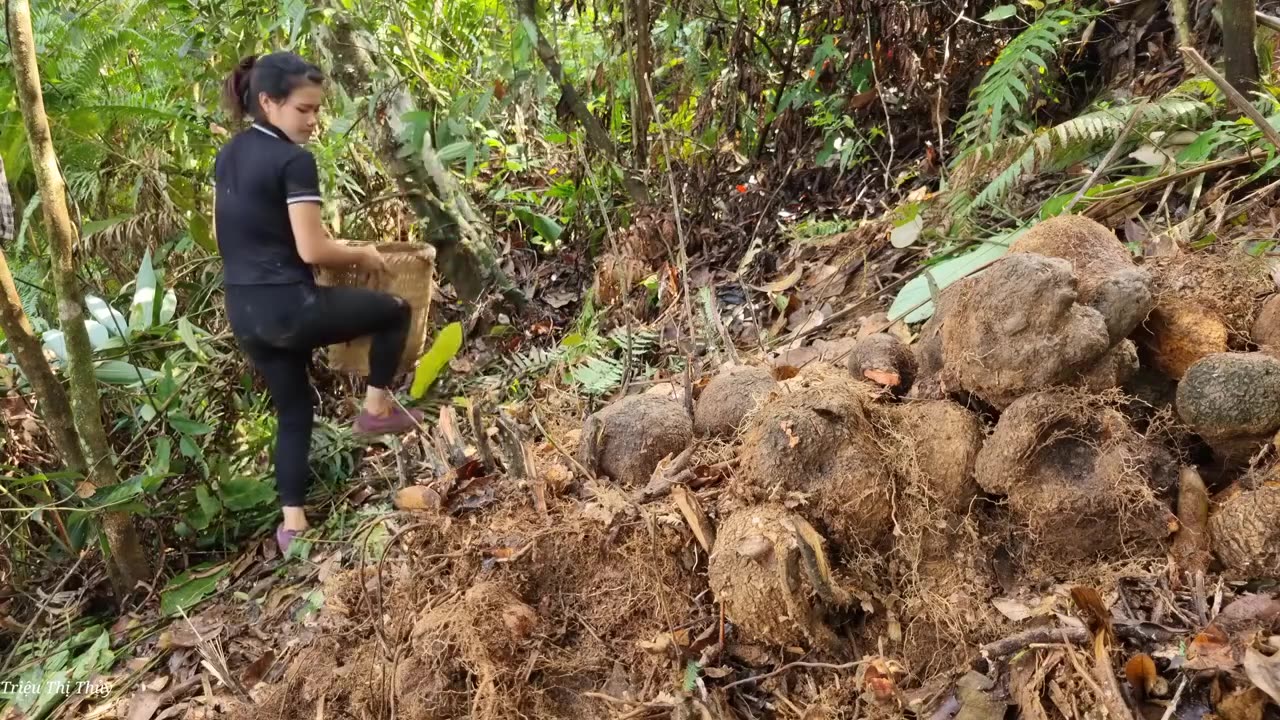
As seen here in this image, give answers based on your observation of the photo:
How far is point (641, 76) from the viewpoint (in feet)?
14.4

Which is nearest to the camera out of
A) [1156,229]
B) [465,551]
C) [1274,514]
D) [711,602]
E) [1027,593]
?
[1274,514]

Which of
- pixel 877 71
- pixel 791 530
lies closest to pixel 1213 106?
pixel 877 71

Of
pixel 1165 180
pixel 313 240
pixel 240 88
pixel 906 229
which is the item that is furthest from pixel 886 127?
pixel 240 88

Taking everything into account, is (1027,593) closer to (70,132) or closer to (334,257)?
(334,257)

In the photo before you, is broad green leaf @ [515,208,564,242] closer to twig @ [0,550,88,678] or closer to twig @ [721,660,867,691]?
twig @ [0,550,88,678]

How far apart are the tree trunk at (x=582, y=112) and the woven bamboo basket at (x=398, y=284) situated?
127cm

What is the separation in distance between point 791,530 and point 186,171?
12.6 ft

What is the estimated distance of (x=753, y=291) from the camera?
387 cm

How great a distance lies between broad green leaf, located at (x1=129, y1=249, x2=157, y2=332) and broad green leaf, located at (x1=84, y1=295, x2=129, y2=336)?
0.18 feet

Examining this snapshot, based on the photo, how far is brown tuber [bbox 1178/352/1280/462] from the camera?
1.63 m

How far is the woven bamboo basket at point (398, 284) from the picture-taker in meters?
3.31

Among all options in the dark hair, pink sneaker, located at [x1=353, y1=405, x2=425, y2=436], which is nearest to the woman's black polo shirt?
the dark hair

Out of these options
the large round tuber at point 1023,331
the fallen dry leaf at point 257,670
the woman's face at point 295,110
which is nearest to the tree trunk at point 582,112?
the woman's face at point 295,110

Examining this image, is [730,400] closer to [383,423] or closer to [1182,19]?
[383,423]
